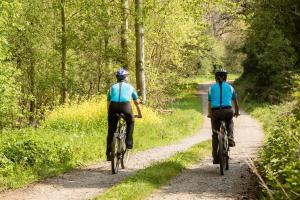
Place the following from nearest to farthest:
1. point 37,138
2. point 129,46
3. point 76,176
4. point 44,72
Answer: point 76,176 < point 37,138 < point 129,46 < point 44,72

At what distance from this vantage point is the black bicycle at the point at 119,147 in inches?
Result: 445

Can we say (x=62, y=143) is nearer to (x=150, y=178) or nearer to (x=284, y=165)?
(x=150, y=178)

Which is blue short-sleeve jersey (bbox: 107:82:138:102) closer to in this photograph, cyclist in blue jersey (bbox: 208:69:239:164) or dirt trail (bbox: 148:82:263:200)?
cyclist in blue jersey (bbox: 208:69:239:164)

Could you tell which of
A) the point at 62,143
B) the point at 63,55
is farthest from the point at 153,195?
the point at 63,55

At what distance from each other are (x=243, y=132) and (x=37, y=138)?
1338 cm

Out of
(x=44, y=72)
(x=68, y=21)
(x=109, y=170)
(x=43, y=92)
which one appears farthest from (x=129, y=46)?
(x=109, y=170)

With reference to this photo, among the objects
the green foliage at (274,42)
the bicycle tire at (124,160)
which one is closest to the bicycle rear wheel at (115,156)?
the bicycle tire at (124,160)

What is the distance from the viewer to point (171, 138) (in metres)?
20.2

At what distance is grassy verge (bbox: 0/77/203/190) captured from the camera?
1112 centimetres

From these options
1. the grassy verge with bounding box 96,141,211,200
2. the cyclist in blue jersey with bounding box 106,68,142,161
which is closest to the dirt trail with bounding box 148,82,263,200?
the grassy verge with bounding box 96,141,211,200

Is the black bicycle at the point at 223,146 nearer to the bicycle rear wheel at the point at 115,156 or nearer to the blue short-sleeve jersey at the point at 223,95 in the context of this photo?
the blue short-sleeve jersey at the point at 223,95

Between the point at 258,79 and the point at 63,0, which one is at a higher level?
the point at 63,0

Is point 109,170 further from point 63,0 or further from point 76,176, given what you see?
point 63,0

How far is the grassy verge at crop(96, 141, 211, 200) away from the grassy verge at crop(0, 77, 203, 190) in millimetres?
2225
